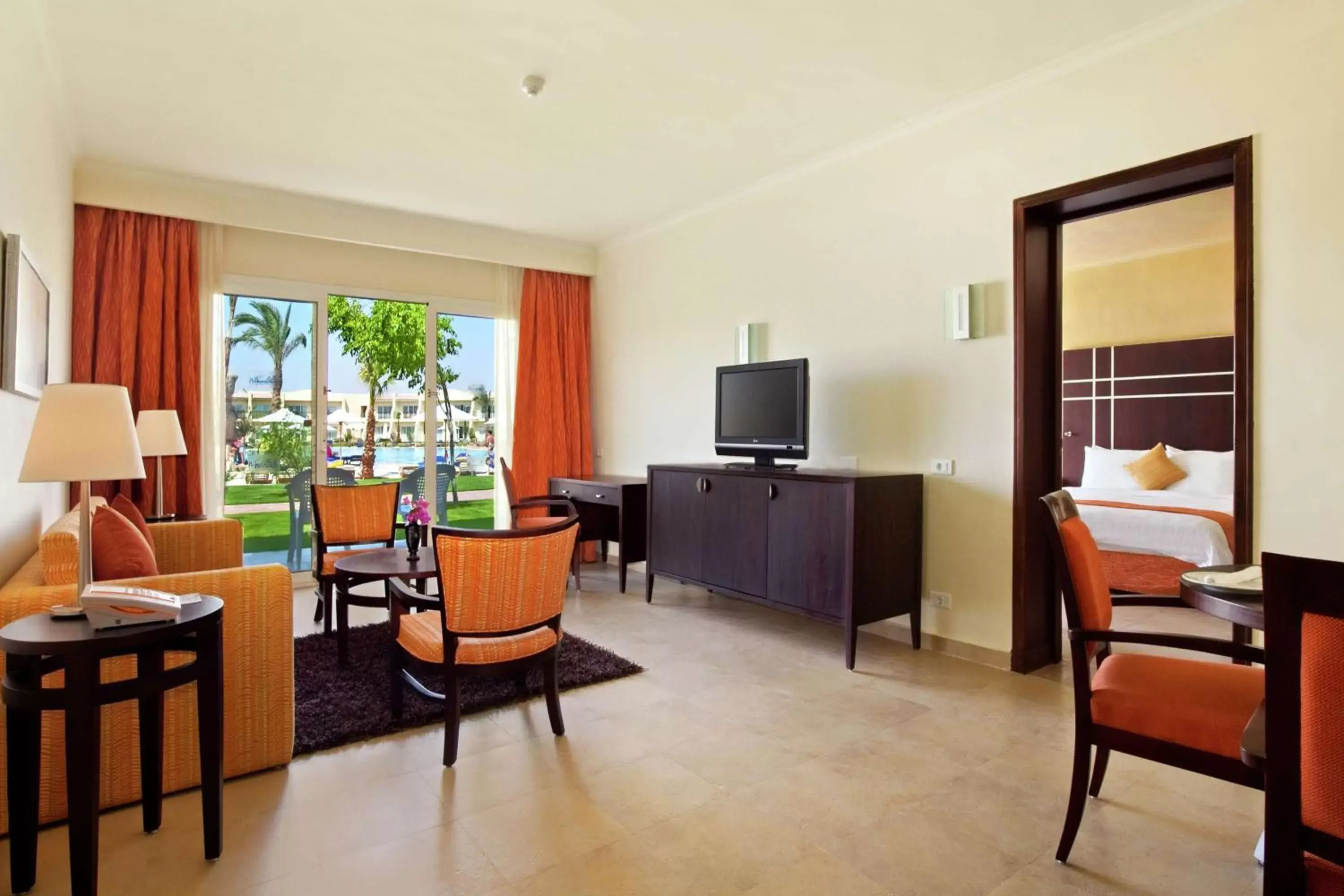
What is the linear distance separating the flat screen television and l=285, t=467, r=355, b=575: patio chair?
3146 millimetres

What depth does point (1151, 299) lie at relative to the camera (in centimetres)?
668

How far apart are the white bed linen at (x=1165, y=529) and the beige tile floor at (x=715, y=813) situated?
2.73 meters

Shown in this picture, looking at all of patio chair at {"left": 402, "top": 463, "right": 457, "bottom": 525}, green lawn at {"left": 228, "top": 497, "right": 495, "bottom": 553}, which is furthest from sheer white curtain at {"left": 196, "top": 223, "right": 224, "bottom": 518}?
patio chair at {"left": 402, "top": 463, "right": 457, "bottom": 525}

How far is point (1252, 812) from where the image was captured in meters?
2.23

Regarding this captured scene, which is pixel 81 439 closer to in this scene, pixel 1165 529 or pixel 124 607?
pixel 124 607

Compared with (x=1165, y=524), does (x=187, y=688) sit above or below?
below

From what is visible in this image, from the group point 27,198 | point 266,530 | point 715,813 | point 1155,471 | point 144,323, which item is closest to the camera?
point 715,813

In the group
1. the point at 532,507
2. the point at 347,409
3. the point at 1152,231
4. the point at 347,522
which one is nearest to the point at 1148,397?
the point at 1152,231

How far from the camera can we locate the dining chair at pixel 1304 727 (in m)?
1.16

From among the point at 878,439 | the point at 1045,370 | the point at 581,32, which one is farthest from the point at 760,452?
the point at 581,32

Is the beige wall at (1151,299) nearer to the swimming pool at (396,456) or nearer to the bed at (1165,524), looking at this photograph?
the bed at (1165,524)

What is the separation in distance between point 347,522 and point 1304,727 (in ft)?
14.6

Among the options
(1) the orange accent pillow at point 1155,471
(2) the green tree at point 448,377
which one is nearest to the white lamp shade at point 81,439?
(2) the green tree at point 448,377

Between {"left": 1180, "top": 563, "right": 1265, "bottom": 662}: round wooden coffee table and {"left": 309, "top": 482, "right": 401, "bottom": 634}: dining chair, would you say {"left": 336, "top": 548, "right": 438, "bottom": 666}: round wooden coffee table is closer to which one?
{"left": 309, "top": 482, "right": 401, "bottom": 634}: dining chair
